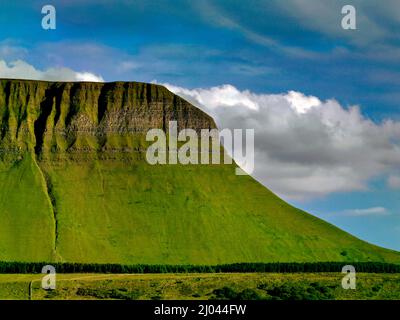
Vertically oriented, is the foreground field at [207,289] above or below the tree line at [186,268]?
below

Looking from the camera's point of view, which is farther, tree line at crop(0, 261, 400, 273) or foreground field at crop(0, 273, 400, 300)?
tree line at crop(0, 261, 400, 273)

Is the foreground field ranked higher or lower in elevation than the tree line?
lower

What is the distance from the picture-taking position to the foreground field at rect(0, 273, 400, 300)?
10569 centimetres

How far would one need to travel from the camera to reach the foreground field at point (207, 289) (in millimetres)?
105688

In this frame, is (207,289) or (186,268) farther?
(186,268)

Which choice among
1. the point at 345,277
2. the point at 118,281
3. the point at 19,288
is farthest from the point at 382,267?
the point at 19,288

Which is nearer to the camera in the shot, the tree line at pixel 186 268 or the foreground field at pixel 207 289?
the foreground field at pixel 207 289

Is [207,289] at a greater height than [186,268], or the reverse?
[186,268]

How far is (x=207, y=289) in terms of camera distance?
110562mm

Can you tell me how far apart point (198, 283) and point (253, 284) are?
27.6ft
